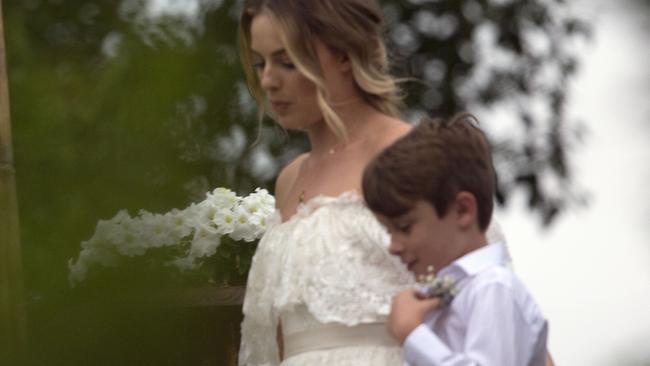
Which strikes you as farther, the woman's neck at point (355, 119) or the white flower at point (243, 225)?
the white flower at point (243, 225)

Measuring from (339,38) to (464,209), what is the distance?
0.75m

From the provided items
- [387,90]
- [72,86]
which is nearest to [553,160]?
[387,90]

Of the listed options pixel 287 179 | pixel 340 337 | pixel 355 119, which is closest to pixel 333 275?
pixel 340 337

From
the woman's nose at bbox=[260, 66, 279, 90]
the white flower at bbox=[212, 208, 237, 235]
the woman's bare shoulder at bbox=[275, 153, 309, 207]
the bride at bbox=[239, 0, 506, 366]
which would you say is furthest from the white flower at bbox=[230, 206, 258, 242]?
the woman's nose at bbox=[260, 66, 279, 90]

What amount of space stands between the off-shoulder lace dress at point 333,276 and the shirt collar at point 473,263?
1.79 feet

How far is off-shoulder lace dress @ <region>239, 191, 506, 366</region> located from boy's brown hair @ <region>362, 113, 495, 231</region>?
17.8 inches

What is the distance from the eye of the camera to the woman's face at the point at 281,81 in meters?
2.91

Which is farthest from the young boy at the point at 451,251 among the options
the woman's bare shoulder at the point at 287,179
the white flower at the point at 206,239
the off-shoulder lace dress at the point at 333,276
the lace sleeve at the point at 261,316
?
the white flower at the point at 206,239

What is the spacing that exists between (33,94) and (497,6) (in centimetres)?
738

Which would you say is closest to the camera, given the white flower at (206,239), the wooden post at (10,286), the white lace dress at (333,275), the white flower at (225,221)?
the wooden post at (10,286)

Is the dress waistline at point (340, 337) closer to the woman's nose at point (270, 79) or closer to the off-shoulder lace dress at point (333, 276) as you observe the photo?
the off-shoulder lace dress at point (333, 276)

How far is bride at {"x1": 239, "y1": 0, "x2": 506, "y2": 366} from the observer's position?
9.22 ft

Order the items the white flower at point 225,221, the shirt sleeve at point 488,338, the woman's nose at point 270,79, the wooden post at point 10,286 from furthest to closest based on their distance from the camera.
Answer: the white flower at point 225,221 → the woman's nose at point 270,79 → the shirt sleeve at point 488,338 → the wooden post at point 10,286

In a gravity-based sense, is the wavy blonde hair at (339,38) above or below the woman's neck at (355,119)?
above
